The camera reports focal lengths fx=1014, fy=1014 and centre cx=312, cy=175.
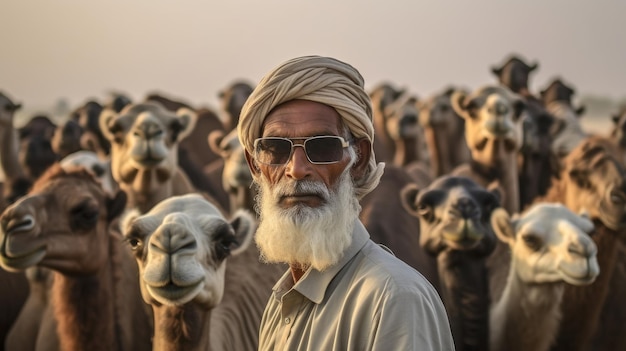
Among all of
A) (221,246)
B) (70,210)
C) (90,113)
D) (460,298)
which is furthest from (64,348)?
(90,113)

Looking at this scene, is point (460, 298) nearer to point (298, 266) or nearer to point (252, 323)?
point (252, 323)

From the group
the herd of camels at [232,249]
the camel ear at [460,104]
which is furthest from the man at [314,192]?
the camel ear at [460,104]

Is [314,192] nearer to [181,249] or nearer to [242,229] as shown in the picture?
[181,249]

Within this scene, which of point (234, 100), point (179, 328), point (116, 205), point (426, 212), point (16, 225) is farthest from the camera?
point (234, 100)

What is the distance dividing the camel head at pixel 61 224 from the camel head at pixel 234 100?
18.6 ft

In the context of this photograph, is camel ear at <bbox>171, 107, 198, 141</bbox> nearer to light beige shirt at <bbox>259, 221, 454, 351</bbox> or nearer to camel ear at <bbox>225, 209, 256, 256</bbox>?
camel ear at <bbox>225, 209, 256, 256</bbox>

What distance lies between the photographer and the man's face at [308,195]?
9.29 feet

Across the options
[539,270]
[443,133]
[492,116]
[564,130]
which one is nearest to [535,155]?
[564,130]

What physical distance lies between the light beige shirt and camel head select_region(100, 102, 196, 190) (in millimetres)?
5050

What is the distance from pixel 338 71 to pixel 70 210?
10.7 feet

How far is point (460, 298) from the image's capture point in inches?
250

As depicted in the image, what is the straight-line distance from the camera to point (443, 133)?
12.1 meters

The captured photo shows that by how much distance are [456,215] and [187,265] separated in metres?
2.28

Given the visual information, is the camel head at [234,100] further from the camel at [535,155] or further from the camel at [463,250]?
the camel at [463,250]
